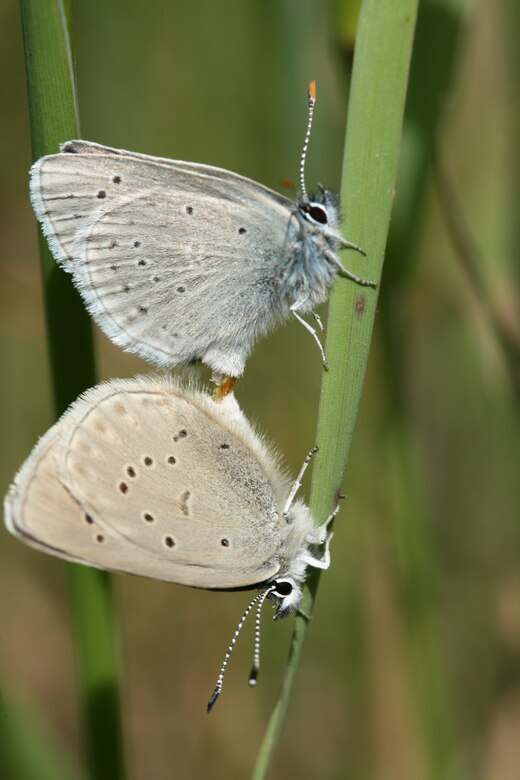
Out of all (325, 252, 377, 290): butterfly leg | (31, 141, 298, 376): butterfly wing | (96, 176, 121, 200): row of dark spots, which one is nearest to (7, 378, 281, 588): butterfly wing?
(31, 141, 298, 376): butterfly wing

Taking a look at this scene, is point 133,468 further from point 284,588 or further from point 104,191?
point 104,191

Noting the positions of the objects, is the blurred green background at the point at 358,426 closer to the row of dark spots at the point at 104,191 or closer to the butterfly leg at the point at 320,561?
the butterfly leg at the point at 320,561

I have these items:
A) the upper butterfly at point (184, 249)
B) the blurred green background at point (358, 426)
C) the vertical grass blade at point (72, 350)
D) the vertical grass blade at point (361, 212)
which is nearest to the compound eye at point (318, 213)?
the upper butterfly at point (184, 249)

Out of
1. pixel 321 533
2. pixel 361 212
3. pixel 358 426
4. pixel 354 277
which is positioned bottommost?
pixel 358 426

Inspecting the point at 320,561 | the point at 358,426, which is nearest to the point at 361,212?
the point at 320,561

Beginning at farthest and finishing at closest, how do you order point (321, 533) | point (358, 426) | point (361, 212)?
point (358, 426)
point (321, 533)
point (361, 212)

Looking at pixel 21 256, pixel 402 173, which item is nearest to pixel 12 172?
pixel 21 256

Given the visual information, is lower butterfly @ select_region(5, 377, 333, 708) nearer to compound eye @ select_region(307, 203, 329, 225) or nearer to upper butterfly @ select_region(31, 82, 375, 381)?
upper butterfly @ select_region(31, 82, 375, 381)
